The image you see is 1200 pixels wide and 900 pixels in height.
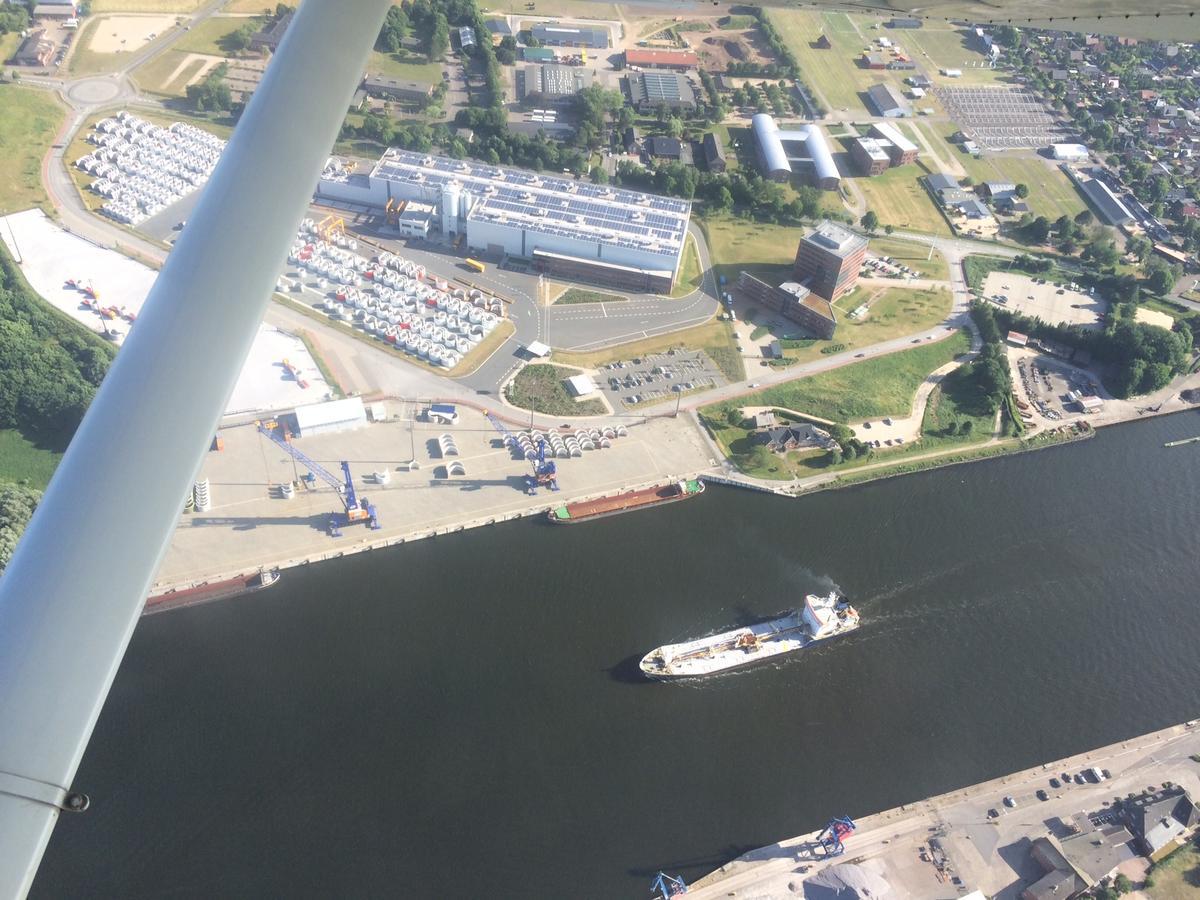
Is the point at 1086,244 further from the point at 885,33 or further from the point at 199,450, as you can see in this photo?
the point at 199,450

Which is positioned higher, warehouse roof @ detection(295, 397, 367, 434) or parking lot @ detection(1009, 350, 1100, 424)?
warehouse roof @ detection(295, 397, 367, 434)

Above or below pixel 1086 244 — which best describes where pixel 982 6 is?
above

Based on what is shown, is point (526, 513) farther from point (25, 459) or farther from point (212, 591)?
point (25, 459)

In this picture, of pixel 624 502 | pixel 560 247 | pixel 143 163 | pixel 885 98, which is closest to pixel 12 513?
pixel 624 502

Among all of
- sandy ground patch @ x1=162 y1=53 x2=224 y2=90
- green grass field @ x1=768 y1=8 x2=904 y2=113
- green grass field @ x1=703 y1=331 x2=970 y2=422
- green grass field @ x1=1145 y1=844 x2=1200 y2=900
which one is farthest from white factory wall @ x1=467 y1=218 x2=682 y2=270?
green grass field @ x1=1145 y1=844 x2=1200 y2=900

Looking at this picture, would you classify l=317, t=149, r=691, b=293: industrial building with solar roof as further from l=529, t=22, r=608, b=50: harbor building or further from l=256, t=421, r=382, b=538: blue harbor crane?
l=529, t=22, r=608, b=50: harbor building

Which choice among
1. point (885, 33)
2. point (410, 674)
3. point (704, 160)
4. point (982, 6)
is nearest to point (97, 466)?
point (982, 6)

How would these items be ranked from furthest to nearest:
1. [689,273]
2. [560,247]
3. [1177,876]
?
[689,273] → [560,247] → [1177,876]
